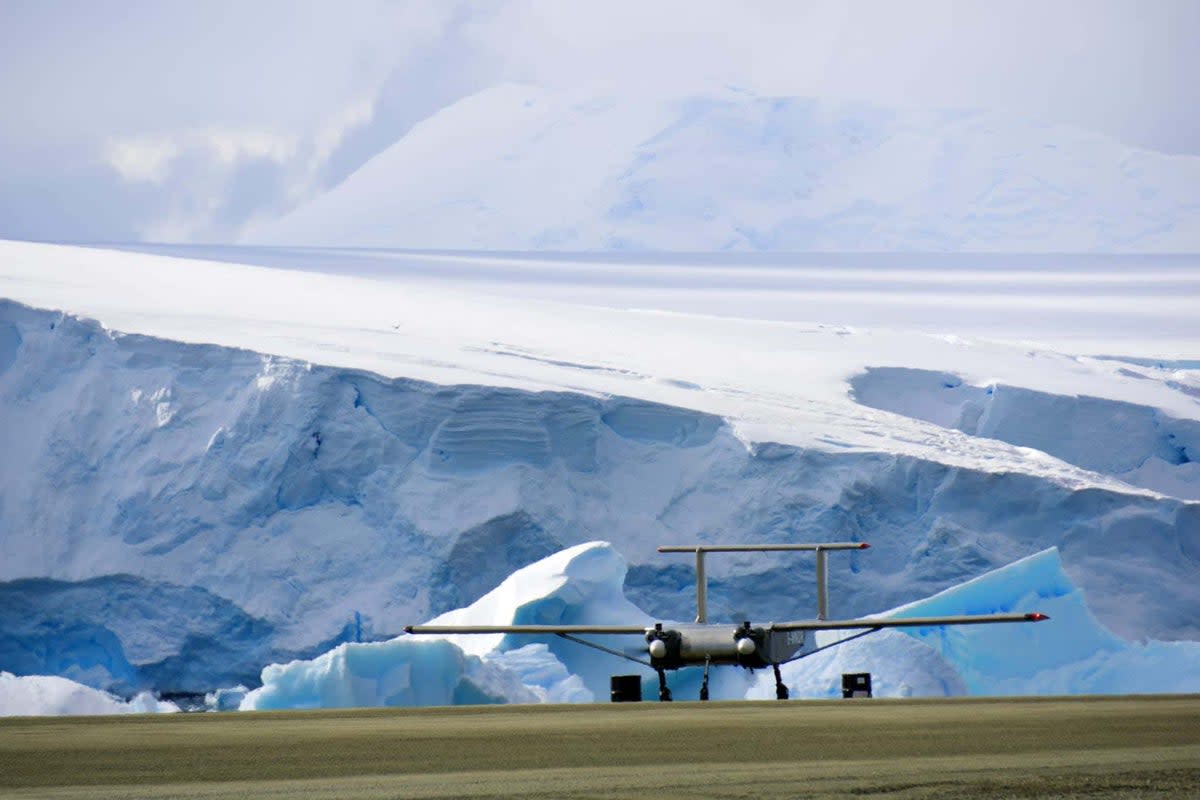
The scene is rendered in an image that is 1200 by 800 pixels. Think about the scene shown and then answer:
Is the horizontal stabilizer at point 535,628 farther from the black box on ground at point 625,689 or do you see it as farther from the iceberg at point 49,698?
the black box on ground at point 625,689

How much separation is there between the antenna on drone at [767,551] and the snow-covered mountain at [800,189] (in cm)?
5492

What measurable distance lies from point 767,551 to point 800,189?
5868 centimetres

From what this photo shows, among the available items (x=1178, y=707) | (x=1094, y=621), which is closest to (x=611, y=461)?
(x=1094, y=621)

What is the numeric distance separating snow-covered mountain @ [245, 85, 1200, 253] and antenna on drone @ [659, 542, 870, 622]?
54918mm

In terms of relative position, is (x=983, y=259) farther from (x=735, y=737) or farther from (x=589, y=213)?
(x=735, y=737)

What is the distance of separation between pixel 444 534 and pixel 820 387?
28.2 feet

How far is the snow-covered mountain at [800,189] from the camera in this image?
78.6 metres

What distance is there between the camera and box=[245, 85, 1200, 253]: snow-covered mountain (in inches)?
3093

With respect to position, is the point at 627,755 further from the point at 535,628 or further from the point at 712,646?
the point at 535,628

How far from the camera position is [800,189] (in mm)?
80812

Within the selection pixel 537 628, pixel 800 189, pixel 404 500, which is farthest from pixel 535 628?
pixel 800 189

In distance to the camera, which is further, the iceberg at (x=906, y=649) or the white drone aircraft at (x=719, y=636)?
the iceberg at (x=906, y=649)

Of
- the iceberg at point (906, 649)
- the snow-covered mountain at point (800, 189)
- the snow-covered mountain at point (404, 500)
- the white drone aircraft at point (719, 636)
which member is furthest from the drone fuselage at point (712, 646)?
the snow-covered mountain at point (800, 189)

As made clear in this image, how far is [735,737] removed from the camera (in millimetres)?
8391
